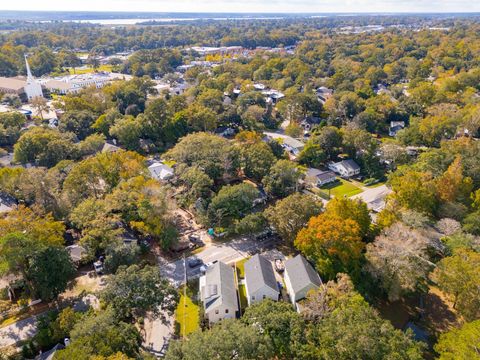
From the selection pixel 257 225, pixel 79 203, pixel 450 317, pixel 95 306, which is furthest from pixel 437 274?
pixel 79 203

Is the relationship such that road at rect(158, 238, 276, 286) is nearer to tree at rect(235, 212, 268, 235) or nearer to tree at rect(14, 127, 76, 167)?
tree at rect(235, 212, 268, 235)

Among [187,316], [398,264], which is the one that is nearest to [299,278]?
[398,264]

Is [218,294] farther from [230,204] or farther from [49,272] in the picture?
[49,272]

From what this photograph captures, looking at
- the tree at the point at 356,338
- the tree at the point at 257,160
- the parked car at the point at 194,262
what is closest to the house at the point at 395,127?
the tree at the point at 257,160

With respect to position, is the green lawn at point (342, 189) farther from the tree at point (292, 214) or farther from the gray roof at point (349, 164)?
the tree at point (292, 214)

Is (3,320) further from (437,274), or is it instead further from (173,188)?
(437,274)
